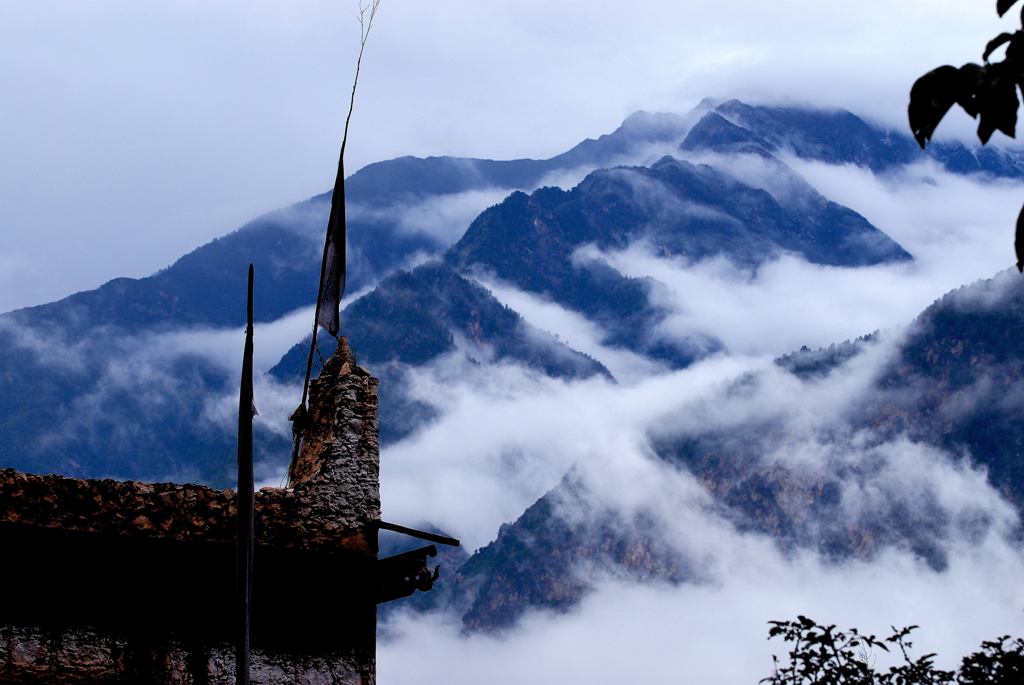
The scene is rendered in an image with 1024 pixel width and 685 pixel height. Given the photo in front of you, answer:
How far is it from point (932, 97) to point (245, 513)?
4.65 m

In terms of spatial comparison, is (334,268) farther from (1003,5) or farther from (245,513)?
(1003,5)

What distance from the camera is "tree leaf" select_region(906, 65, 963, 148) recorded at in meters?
4.72

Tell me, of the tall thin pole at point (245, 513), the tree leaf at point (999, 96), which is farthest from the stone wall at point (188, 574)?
the tree leaf at point (999, 96)

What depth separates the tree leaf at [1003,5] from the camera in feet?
15.4

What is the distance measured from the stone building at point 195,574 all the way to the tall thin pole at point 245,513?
0.57 metres

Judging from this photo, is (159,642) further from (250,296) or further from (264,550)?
(250,296)

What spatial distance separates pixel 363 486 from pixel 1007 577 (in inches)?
6988

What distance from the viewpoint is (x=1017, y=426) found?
180m

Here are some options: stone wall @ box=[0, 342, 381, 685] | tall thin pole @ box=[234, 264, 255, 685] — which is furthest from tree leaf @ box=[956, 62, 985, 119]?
stone wall @ box=[0, 342, 381, 685]

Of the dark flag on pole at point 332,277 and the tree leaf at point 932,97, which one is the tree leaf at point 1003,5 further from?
the dark flag on pole at point 332,277

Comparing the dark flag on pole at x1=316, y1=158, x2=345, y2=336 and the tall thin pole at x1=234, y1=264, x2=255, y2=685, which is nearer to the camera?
the tall thin pole at x1=234, y1=264, x2=255, y2=685

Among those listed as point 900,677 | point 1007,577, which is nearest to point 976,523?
point 1007,577

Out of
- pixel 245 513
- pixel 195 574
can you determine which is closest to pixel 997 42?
pixel 245 513

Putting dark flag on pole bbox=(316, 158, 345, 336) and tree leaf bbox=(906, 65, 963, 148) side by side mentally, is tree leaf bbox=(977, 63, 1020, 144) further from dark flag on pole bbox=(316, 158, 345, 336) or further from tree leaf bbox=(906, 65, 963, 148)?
dark flag on pole bbox=(316, 158, 345, 336)
